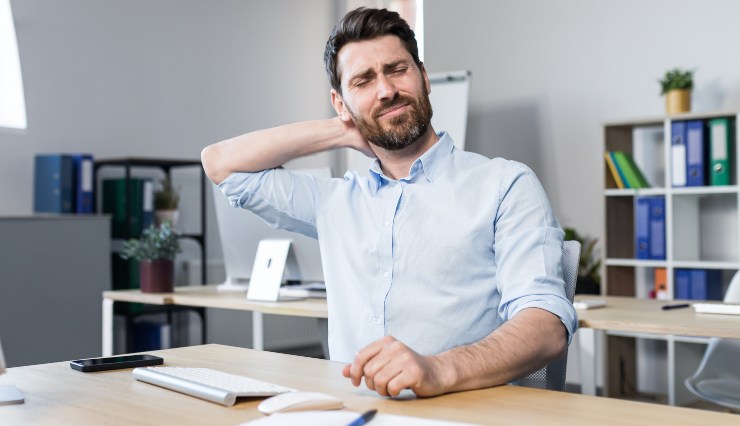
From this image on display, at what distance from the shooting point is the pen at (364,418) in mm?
929

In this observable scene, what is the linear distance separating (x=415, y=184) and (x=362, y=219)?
5.4 inches

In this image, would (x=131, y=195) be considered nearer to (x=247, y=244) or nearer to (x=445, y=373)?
(x=247, y=244)

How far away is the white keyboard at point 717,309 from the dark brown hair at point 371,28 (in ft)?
4.01

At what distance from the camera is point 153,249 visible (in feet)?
10.8

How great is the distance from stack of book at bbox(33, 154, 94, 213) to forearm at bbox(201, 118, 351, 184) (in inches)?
108

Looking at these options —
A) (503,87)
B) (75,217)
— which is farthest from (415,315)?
(503,87)

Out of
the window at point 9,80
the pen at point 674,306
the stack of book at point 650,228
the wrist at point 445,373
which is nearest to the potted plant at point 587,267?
the stack of book at point 650,228

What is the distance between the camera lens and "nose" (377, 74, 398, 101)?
1656 mm

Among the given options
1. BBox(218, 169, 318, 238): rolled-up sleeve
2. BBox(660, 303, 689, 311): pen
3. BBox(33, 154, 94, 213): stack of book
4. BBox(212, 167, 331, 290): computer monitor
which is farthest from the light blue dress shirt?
BBox(33, 154, 94, 213): stack of book

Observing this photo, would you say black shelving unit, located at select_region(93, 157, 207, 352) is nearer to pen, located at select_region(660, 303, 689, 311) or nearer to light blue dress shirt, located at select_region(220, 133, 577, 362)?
pen, located at select_region(660, 303, 689, 311)

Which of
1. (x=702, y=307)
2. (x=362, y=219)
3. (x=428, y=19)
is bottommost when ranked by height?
(x=702, y=307)

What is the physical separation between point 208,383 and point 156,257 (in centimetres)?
225

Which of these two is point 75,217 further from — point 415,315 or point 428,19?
point 415,315

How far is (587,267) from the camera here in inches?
179
